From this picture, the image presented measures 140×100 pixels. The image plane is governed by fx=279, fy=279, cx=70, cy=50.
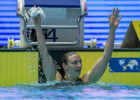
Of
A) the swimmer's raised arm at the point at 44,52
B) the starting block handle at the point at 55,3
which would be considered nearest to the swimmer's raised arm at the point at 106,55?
the swimmer's raised arm at the point at 44,52

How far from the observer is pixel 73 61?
116 inches

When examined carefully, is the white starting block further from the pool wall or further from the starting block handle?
the pool wall

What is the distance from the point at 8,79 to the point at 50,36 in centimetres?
79

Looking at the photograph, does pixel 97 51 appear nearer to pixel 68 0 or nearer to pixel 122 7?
pixel 68 0

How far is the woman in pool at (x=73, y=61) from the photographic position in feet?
9.50

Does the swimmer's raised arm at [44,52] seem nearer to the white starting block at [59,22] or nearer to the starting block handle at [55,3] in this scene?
the white starting block at [59,22]

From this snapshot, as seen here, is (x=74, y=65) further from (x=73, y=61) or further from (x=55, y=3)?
(x=55, y=3)

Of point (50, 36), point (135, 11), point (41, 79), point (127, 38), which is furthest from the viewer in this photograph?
point (135, 11)

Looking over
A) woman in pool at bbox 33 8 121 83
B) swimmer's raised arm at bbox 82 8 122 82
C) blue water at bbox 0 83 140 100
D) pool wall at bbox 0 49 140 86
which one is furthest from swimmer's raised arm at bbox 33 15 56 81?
pool wall at bbox 0 49 140 86

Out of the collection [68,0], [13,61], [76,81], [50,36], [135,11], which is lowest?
[76,81]

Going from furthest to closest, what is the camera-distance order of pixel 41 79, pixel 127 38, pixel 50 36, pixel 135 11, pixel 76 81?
1. pixel 135 11
2. pixel 127 38
3. pixel 50 36
4. pixel 41 79
5. pixel 76 81

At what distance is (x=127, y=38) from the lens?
172 inches

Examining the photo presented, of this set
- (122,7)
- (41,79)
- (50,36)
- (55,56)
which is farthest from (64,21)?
(122,7)

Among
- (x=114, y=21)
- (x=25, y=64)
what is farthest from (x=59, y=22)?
(x=114, y=21)
